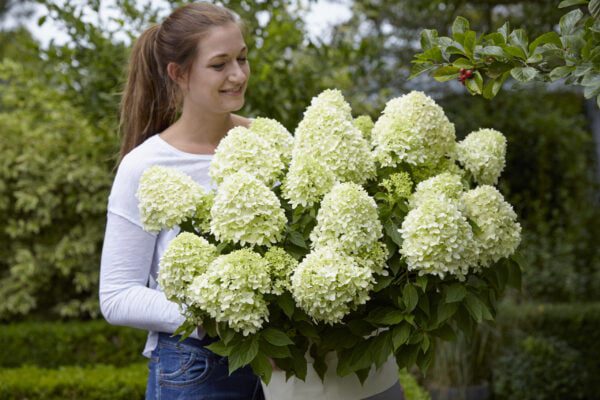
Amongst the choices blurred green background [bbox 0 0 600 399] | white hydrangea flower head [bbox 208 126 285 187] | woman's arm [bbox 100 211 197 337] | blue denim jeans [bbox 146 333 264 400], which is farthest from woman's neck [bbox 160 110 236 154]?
blurred green background [bbox 0 0 600 399]

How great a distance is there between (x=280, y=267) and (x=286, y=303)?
3.5 inches

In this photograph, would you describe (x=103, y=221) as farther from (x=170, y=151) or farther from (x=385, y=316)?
(x=385, y=316)

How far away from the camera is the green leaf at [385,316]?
1892 millimetres

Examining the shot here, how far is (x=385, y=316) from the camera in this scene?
1.91m

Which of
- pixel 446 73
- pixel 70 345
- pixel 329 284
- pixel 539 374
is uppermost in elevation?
pixel 446 73

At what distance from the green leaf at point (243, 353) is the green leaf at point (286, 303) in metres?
0.09

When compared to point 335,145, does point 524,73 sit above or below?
above

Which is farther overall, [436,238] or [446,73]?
[446,73]

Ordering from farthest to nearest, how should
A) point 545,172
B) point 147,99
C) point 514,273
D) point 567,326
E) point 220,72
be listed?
point 545,172
point 567,326
point 147,99
point 220,72
point 514,273

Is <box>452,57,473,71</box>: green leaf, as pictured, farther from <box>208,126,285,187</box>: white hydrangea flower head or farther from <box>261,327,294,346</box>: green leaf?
<box>261,327,294,346</box>: green leaf

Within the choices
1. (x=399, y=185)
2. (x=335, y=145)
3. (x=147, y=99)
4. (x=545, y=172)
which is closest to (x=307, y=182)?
(x=335, y=145)

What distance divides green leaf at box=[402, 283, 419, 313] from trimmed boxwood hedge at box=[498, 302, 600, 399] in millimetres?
5140

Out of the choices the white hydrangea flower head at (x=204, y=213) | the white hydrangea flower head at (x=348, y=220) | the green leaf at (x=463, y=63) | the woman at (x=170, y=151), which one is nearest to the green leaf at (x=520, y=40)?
the green leaf at (x=463, y=63)

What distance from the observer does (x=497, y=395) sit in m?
6.47
